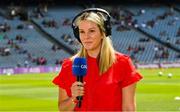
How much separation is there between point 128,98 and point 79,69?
56cm

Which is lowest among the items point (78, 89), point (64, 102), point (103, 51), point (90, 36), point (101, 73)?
point (64, 102)

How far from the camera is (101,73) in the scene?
213 inches

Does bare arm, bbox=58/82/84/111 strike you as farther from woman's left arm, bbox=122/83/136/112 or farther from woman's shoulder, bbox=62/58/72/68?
woman's left arm, bbox=122/83/136/112

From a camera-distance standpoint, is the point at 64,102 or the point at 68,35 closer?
the point at 64,102

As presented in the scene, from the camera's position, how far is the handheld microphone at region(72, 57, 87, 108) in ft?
17.0

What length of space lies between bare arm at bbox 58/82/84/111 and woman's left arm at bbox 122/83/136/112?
452mm

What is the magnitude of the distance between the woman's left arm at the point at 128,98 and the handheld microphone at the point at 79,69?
42cm

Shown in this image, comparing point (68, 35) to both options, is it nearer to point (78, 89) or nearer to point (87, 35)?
point (87, 35)

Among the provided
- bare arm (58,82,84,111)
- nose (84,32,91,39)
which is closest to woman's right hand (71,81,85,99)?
bare arm (58,82,84,111)

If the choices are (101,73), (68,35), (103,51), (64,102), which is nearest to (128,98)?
(101,73)

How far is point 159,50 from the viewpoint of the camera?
231 feet

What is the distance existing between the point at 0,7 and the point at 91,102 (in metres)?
77.3

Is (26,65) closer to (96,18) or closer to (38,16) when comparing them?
(38,16)
